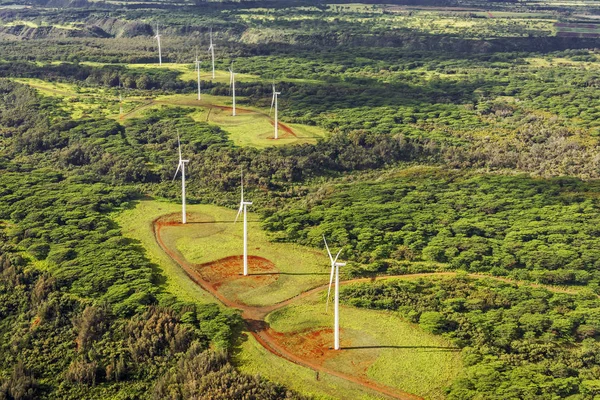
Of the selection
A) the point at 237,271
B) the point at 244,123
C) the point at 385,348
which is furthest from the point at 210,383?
the point at 244,123

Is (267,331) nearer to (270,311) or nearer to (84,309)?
(270,311)

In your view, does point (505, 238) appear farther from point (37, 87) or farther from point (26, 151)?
point (37, 87)

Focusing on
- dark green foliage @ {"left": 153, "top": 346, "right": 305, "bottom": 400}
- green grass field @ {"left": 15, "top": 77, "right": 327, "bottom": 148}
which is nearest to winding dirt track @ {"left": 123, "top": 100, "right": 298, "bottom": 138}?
green grass field @ {"left": 15, "top": 77, "right": 327, "bottom": 148}

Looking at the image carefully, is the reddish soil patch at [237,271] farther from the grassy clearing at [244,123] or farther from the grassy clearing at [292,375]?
the grassy clearing at [244,123]

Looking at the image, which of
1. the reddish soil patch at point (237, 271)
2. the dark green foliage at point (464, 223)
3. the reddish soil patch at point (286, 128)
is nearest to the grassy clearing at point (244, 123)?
the reddish soil patch at point (286, 128)

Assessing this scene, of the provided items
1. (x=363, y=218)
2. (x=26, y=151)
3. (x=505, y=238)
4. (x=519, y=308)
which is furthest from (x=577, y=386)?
(x=26, y=151)

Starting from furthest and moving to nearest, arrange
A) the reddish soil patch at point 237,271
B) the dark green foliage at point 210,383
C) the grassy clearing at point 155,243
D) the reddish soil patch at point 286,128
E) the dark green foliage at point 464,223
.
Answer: the reddish soil patch at point 286,128 → the dark green foliage at point 464,223 → the reddish soil patch at point 237,271 → the grassy clearing at point 155,243 → the dark green foliage at point 210,383

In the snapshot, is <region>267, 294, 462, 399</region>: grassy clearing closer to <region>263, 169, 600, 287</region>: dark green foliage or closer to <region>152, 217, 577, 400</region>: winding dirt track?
<region>152, 217, 577, 400</region>: winding dirt track
